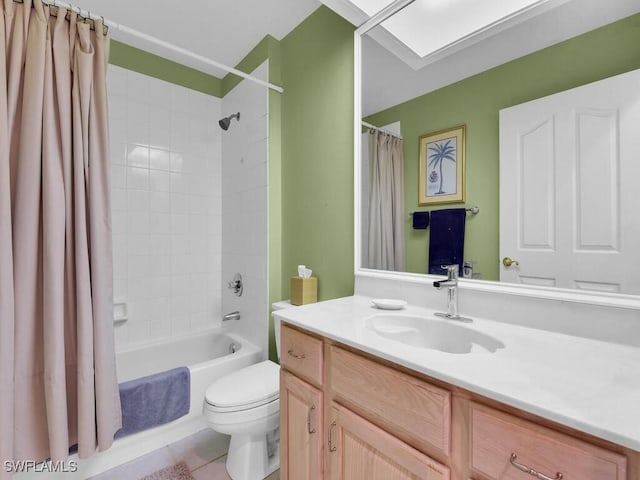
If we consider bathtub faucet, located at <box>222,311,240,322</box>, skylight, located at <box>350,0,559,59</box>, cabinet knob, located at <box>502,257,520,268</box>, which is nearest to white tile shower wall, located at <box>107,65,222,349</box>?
bathtub faucet, located at <box>222,311,240,322</box>

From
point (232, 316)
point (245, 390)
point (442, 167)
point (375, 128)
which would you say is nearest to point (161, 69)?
point (375, 128)

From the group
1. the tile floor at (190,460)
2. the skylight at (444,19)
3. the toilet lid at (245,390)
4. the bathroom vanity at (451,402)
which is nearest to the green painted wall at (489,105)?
the skylight at (444,19)

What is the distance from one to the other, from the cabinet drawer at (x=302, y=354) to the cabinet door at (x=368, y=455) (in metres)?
0.13

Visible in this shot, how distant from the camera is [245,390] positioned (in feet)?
4.59

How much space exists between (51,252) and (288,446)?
1213mm

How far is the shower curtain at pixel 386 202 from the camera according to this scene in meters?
1.37

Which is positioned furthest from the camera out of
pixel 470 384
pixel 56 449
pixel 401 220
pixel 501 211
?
pixel 401 220

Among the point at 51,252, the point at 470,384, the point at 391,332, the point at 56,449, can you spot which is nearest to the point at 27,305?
the point at 51,252

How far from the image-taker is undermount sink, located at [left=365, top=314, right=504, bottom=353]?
3.13 feet

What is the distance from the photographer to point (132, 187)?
2131mm

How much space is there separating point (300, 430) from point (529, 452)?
727 millimetres

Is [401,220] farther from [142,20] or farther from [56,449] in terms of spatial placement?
Answer: [142,20]

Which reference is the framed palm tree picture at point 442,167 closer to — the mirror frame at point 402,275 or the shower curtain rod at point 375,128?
the shower curtain rod at point 375,128

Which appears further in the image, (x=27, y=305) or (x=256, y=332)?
(x=256, y=332)
